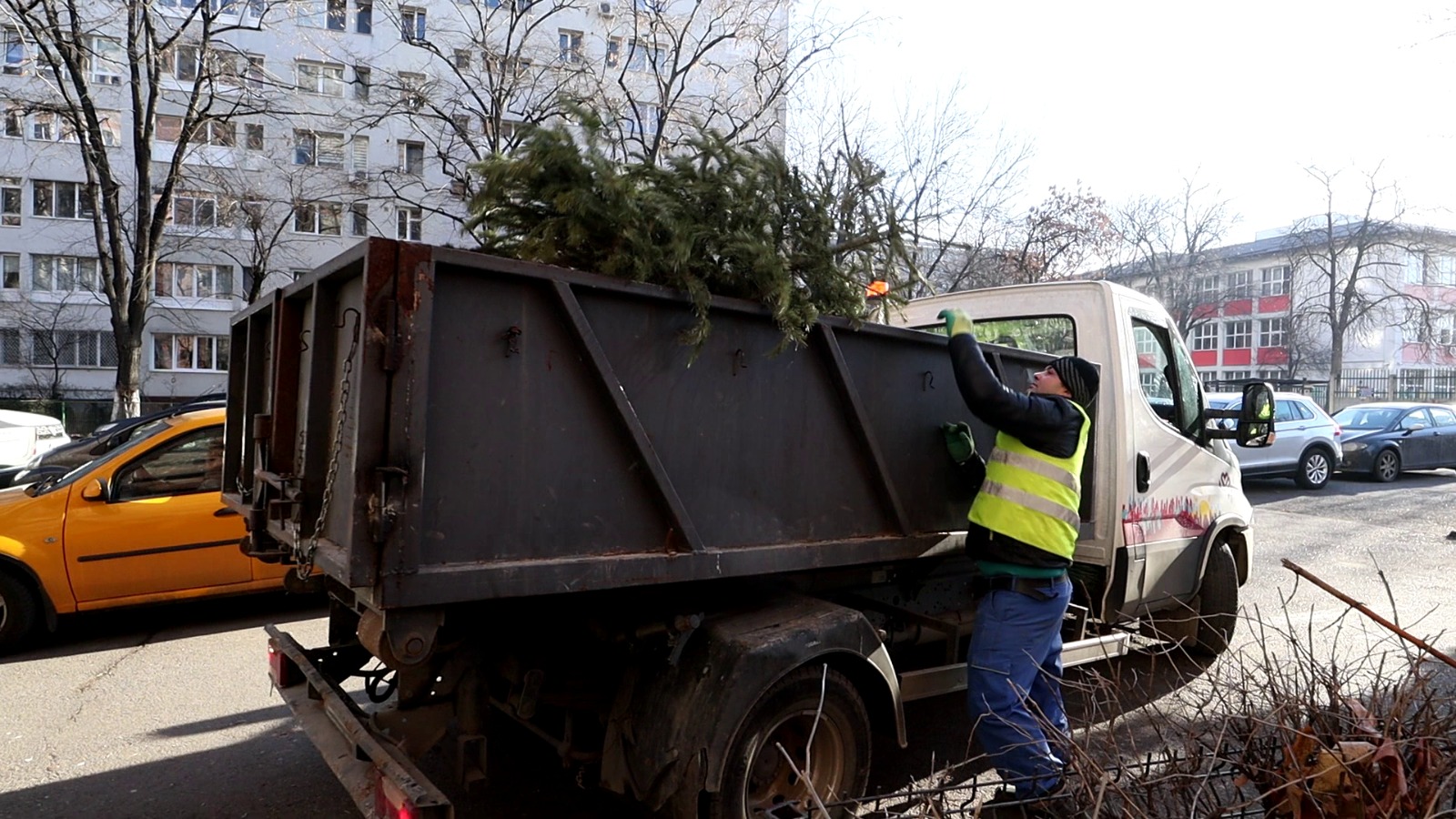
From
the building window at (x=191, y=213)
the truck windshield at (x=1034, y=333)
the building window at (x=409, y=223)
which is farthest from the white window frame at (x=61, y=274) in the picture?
the truck windshield at (x=1034, y=333)

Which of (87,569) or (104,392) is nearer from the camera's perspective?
(87,569)

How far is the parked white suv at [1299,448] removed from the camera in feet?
47.3

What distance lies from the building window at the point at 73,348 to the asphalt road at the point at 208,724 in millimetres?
31444

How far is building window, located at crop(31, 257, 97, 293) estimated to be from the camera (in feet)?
104

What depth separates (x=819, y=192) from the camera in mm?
3422

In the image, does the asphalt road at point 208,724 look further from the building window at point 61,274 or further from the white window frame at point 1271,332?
the white window frame at point 1271,332

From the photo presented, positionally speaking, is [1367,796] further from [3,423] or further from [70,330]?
[70,330]

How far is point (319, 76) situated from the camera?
85.4 feet

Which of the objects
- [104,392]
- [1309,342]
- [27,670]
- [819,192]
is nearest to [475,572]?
[819,192]

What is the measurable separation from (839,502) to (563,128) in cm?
171

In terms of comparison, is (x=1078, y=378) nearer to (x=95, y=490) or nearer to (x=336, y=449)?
(x=336, y=449)

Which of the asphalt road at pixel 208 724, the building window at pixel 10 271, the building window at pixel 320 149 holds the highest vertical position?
the building window at pixel 320 149

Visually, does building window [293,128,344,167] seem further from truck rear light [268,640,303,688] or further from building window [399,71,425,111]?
truck rear light [268,640,303,688]

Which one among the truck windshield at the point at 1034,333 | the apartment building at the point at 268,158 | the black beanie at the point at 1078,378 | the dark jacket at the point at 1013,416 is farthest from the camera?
the apartment building at the point at 268,158
